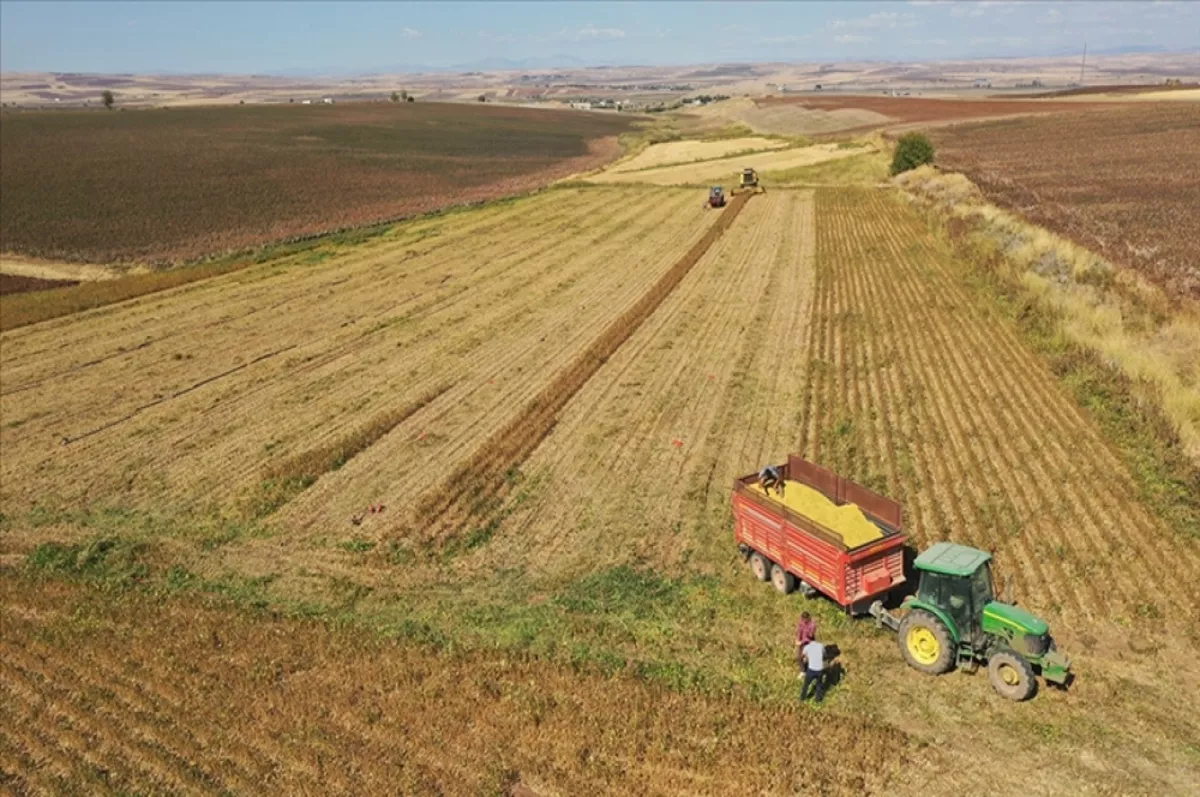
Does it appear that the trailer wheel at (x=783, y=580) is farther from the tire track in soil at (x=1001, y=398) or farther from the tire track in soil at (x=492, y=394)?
the tire track in soil at (x=492, y=394)

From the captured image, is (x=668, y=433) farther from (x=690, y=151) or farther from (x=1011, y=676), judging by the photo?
(x=690, y=151)

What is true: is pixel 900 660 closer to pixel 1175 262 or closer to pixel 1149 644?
pixel 1149 644

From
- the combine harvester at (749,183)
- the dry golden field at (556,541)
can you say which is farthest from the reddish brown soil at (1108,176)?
the combine harvester at (749,183)

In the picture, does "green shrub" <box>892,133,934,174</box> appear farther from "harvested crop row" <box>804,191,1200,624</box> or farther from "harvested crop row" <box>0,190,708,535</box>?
"harvested crop row" <box>804,191,1200,624</box>

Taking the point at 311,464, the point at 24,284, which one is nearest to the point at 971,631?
the point at 311,464

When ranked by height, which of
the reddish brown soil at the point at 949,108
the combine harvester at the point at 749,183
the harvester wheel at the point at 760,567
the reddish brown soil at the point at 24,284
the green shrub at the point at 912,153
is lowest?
the harvester wheel at the point at 760,567

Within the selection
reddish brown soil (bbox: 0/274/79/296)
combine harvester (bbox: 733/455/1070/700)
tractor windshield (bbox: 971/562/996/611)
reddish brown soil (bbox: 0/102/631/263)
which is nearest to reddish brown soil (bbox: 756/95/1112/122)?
reddish brown soil (bbox: 0/102/631/263)

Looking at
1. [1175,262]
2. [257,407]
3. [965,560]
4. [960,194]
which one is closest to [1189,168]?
[960,194]

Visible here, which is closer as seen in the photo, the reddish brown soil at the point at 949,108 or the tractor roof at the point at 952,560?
the tractor roof at the point at 952,560
